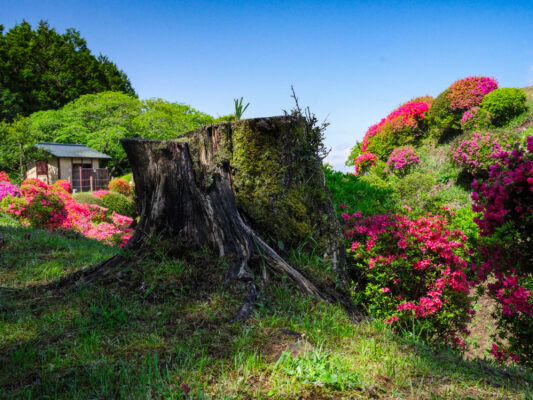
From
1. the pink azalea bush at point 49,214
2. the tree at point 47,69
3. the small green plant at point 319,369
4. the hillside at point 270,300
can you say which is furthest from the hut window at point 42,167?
the small green plant at point 319,369

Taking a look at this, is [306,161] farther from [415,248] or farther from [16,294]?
[16,294]

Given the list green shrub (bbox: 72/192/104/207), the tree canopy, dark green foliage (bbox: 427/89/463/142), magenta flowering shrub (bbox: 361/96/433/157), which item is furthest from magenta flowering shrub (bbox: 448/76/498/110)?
the tree canopy

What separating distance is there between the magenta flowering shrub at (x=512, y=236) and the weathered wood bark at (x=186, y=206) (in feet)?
7.09

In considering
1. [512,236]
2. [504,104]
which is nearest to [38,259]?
[512,236]

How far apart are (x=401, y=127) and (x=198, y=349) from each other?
62.1 ft

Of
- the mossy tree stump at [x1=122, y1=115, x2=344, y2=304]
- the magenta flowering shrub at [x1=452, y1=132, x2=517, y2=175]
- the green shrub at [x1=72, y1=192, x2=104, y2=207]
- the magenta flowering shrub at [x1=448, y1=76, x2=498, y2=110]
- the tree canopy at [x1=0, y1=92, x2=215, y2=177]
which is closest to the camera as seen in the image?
the mossy tree stump at [x1=122, y1=115, x2=344, y2=304]

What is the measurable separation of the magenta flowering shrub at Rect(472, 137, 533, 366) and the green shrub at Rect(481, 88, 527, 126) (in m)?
15.2

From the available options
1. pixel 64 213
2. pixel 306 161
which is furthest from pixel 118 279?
pixel 64 213

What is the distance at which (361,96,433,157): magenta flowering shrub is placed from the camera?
746 inches

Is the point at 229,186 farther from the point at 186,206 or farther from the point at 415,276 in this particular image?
the point at 415,276

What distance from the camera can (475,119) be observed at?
1655cm

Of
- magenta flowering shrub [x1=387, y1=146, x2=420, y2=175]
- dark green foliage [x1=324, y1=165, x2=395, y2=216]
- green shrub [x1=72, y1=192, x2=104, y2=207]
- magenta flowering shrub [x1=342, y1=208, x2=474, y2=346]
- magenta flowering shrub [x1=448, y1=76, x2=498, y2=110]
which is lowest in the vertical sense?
magenta flowering shrub [x1=342, y1=208, x2=474, y2=346]

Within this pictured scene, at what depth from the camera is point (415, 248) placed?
14.8ft

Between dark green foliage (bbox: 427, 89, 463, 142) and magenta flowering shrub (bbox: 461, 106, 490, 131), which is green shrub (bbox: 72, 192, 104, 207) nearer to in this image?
dark green foliage (bbox: 427, 89, 463, 142)
